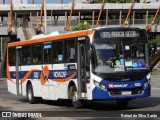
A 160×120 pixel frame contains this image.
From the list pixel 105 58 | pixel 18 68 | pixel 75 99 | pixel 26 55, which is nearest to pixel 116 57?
pixel 105 58

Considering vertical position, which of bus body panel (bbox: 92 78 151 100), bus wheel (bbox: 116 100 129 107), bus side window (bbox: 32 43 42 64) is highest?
bus side window (bbox: 32 43 42 64)

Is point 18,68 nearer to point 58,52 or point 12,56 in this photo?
point 12,56

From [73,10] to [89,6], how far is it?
9.39ft

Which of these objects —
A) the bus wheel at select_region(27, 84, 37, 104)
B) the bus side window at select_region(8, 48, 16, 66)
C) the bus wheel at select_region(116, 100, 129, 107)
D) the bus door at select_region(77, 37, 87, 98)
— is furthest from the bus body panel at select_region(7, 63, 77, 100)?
the bus wheel at select_region(116, 100, 129, 107)

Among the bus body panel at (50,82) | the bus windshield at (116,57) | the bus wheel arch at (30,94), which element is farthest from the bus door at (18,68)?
the bus windshield at (116,57)

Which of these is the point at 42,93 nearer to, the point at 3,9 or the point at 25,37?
the point at 25,37

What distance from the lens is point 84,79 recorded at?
57.5 ft

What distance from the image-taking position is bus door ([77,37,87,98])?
17.5m

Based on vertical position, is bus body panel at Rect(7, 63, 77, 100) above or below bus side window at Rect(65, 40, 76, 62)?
below

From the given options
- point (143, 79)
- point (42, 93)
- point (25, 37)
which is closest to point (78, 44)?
point (143, 79)

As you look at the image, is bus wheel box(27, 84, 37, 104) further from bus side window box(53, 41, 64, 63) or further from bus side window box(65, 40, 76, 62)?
bus side window box(65, 40, 76, 62)

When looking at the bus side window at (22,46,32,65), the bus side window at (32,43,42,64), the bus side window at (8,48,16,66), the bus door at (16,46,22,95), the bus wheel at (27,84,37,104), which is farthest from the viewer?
the bus side window at (8,48,16,66)

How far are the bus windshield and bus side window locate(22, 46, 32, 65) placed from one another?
6016 millimetres

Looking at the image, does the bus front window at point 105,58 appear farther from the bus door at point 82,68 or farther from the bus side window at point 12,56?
the bus side window at point 12,56
